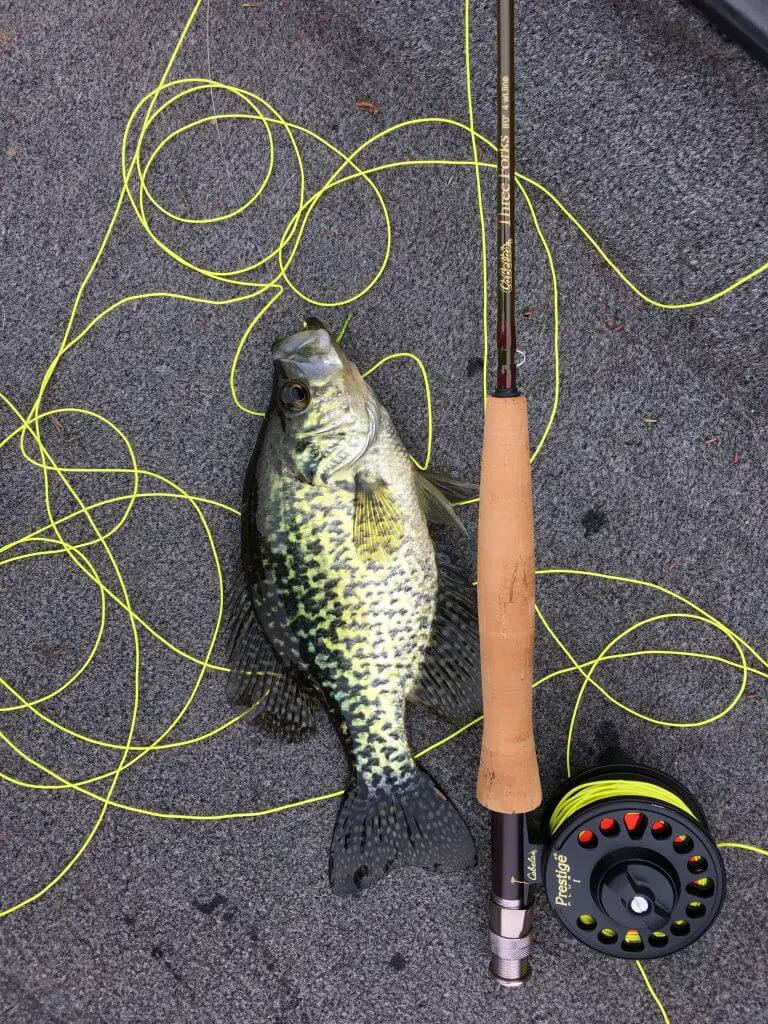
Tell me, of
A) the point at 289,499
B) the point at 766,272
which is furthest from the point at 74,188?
the point at 766,272

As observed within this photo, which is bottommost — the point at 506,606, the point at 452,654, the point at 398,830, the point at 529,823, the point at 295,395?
the point at 398,830

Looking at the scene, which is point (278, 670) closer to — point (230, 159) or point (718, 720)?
point (718, 720)

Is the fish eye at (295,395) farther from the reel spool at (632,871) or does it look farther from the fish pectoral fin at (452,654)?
the reel spool at (632,871)

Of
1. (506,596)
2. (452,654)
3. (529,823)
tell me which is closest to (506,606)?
(506,596)

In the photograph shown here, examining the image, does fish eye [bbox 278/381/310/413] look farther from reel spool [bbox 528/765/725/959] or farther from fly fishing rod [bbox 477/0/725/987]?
reel spool [bbox 528/765/725/959]

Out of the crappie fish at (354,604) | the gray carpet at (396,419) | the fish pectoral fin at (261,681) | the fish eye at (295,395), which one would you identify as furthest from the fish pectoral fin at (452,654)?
the fish eye at (295,395)

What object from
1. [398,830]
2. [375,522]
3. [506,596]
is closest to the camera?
[506,596]

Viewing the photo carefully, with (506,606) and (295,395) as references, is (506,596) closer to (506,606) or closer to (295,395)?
(506,606)
